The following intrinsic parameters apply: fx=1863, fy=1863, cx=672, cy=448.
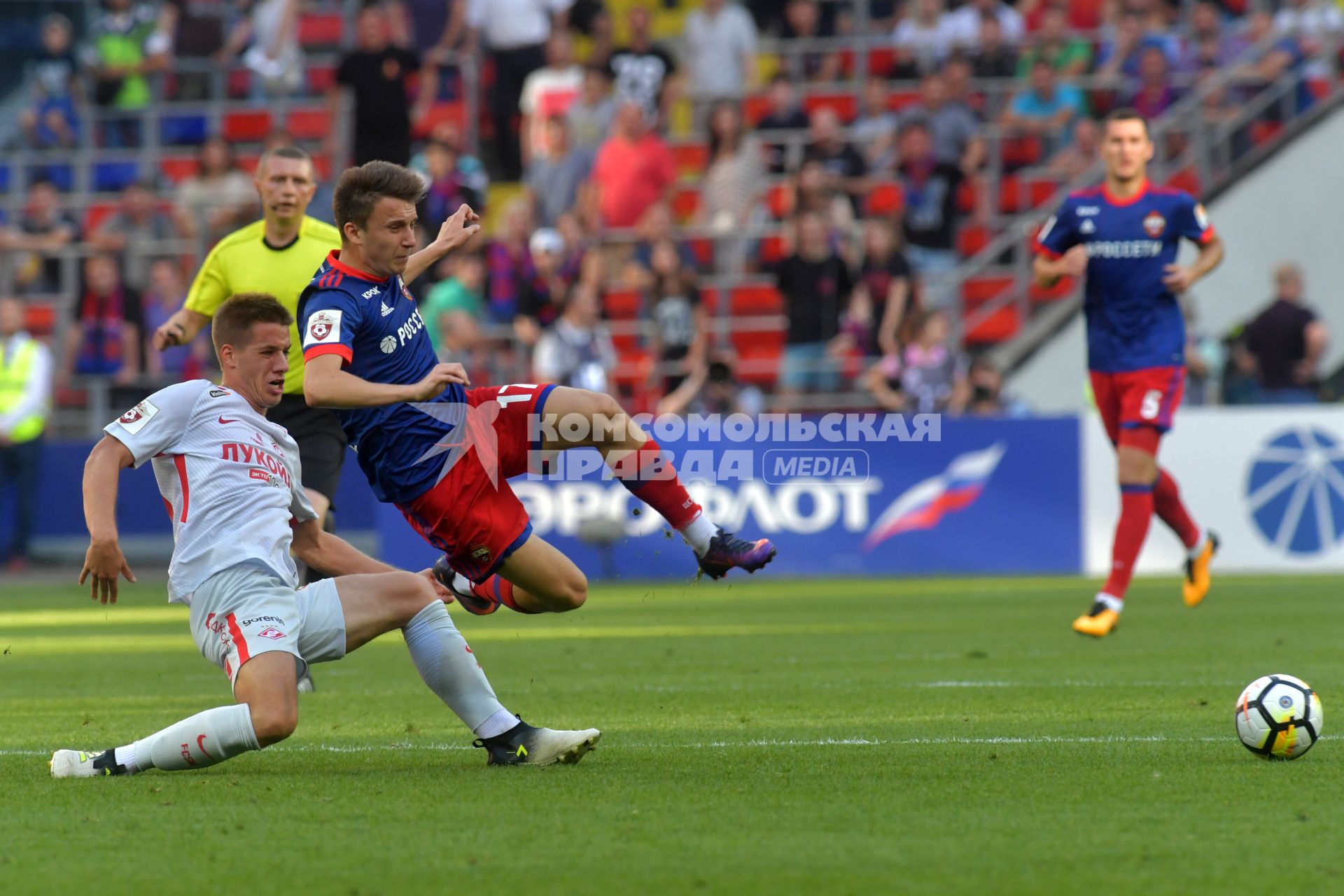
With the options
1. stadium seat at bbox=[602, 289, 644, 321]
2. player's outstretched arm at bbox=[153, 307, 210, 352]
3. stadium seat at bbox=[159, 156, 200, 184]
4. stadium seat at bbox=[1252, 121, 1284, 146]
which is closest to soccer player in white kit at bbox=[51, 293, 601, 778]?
player's outstretched arm at bbox=[153, 307, 210, 352]

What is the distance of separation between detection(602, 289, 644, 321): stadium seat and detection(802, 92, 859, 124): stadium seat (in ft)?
11.1

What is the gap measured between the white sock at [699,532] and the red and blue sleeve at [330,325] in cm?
128

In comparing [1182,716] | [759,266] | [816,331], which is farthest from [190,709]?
[759,266]

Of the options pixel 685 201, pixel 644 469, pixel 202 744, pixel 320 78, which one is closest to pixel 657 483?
pixel 644 469

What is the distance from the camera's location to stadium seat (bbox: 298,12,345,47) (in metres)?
22.9

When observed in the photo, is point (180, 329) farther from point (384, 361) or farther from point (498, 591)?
point (498, 591)

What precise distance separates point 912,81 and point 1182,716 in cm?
1415

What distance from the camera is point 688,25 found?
20.1 meters

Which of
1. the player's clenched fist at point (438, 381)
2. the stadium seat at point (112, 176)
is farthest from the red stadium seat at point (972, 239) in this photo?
the player's clenched fist at point (438, 381)

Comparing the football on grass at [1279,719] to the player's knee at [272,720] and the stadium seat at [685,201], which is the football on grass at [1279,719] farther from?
the stadium seat at [685,201]

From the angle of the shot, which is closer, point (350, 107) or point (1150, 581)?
point (1150, 581)

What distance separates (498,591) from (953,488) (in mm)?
9430

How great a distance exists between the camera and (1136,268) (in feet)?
32.7

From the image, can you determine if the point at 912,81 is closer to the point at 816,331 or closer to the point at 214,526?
the point at 816,331
